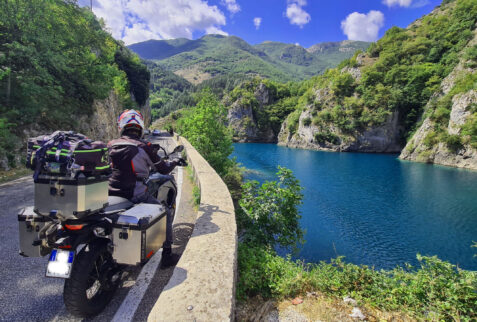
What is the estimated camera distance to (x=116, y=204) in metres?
2.60

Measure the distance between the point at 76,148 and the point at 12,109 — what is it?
1253 centimetres

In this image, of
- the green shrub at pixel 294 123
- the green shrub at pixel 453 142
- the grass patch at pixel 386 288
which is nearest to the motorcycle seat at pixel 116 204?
the grass patch at pixel 386 288

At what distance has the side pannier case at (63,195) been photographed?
1928 mm

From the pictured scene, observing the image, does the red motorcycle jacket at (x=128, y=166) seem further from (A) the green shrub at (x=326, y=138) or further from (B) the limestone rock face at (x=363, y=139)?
(A) the green shrub at (x=326, y=138)

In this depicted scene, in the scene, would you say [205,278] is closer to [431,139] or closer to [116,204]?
[116,204]

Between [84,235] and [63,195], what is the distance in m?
0.53

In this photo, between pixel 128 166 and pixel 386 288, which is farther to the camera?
pixel 386 288

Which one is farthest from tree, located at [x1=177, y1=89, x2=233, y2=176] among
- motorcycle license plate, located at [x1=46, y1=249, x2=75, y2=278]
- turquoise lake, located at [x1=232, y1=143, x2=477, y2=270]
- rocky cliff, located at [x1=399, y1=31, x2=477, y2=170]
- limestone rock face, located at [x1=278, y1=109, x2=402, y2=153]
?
limestone rock face, located at [x1=278, y1=109, x2=402, y2=153]

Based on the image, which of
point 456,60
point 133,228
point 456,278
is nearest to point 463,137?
point 456,60

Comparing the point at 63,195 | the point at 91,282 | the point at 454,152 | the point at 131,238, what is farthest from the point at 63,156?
the point at 454,152

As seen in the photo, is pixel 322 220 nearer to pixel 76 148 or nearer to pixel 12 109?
pixel 76 148

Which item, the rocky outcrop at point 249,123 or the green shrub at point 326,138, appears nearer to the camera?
the green shrub at point 326,138

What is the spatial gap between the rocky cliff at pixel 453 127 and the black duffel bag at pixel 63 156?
47216 millimetres

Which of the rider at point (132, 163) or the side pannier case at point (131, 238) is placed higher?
the rider at point (132, 163)
